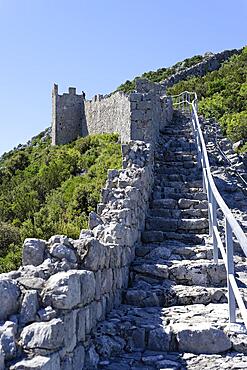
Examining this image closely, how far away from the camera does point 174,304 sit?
16.4 ft

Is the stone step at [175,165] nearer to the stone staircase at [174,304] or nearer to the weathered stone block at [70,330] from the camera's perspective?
the stone staircase at [174,304]

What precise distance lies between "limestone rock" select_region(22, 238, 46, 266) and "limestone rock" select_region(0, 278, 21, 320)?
2.18 ft

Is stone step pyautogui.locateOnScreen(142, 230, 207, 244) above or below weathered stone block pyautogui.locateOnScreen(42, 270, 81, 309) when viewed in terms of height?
above

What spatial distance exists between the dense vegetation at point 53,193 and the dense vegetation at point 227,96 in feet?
22.1

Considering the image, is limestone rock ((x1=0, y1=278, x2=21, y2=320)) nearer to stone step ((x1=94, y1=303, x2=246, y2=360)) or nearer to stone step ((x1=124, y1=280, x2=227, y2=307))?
stone step ((x1=94, y1=303, x2=246, y2=360))

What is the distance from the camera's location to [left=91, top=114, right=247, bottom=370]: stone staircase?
386 cm

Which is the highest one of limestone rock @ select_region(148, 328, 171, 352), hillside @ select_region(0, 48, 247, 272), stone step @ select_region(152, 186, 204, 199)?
hillside @ select_region(0, 48, 247, 272)

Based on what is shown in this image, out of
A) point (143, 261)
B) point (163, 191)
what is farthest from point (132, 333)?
point (163, 191)

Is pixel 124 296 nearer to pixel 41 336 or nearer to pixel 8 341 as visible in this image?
pixel 41 336

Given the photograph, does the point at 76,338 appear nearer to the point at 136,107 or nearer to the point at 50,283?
the point at 50,283

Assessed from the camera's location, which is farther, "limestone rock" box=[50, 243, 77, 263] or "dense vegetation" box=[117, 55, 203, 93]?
"dense vegetation" box=[117, 55, 203, 93]

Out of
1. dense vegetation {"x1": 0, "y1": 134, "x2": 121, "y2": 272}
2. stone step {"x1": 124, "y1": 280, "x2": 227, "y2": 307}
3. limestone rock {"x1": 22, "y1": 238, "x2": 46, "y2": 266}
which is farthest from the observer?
dense vegetation {"x1": 0, "y1": 134, "x2": 121, "y2": 272}

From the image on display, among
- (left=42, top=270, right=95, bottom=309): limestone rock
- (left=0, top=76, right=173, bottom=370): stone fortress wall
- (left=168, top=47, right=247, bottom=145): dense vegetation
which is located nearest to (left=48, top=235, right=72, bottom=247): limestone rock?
(left=0, top=76, right=173, bottom=370): stone fortress wall

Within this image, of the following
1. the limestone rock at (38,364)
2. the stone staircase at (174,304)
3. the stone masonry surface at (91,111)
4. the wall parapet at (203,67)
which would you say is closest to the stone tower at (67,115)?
the stone masonry surface at (91,111)
